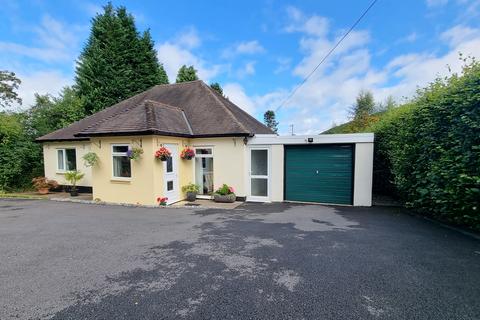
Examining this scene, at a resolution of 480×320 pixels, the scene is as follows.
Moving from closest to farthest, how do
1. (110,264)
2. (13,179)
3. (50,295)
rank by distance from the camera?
(50,295)
(110,264)
(13,179)

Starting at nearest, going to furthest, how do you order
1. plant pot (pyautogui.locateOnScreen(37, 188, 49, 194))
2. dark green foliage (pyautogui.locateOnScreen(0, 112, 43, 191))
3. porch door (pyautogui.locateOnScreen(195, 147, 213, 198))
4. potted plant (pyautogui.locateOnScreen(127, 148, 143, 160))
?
potted plant (pyautogui.locateOnScreen(127, 148, 143, 160))
porch door (pyautogui.locateOnScreen(195, 147, 213, 198))
plant pot (pyautogui.locateOnScreen(37, 188, 49, 194))
dark green foliage (pyautogui.locateOnScreen(0, 112, 43, 191))

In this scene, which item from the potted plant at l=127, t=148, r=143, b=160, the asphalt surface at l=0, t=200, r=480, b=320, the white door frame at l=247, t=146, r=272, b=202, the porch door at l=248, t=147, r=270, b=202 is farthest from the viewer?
the porch door at l=248, t=147, r=270, b=202

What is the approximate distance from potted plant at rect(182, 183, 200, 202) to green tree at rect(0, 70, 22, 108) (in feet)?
88.1

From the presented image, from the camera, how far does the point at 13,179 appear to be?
45.0 feet

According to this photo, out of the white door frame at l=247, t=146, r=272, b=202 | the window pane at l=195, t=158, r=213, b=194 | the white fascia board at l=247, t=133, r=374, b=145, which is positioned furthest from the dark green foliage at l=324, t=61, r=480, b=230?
the window pane at l=195, t=158, r=213, b=194

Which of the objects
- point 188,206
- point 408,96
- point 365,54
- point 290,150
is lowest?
point 188,206

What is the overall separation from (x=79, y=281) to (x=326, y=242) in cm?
448

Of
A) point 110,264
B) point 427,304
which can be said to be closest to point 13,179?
point 110,264

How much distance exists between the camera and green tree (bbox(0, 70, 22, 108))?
24.4m

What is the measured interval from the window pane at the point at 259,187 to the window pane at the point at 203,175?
2.09 m

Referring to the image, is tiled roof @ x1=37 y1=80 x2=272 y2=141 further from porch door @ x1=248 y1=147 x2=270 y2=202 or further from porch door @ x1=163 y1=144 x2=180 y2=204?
porch door @ x1=248 y1=147 x2=270 y2=202

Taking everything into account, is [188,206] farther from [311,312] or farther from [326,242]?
[311,312]

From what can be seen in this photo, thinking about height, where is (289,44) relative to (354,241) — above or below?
above

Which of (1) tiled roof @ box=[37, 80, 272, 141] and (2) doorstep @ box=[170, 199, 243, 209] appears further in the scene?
(1) tiled roof @ box=[37, 80, 272, 141]
